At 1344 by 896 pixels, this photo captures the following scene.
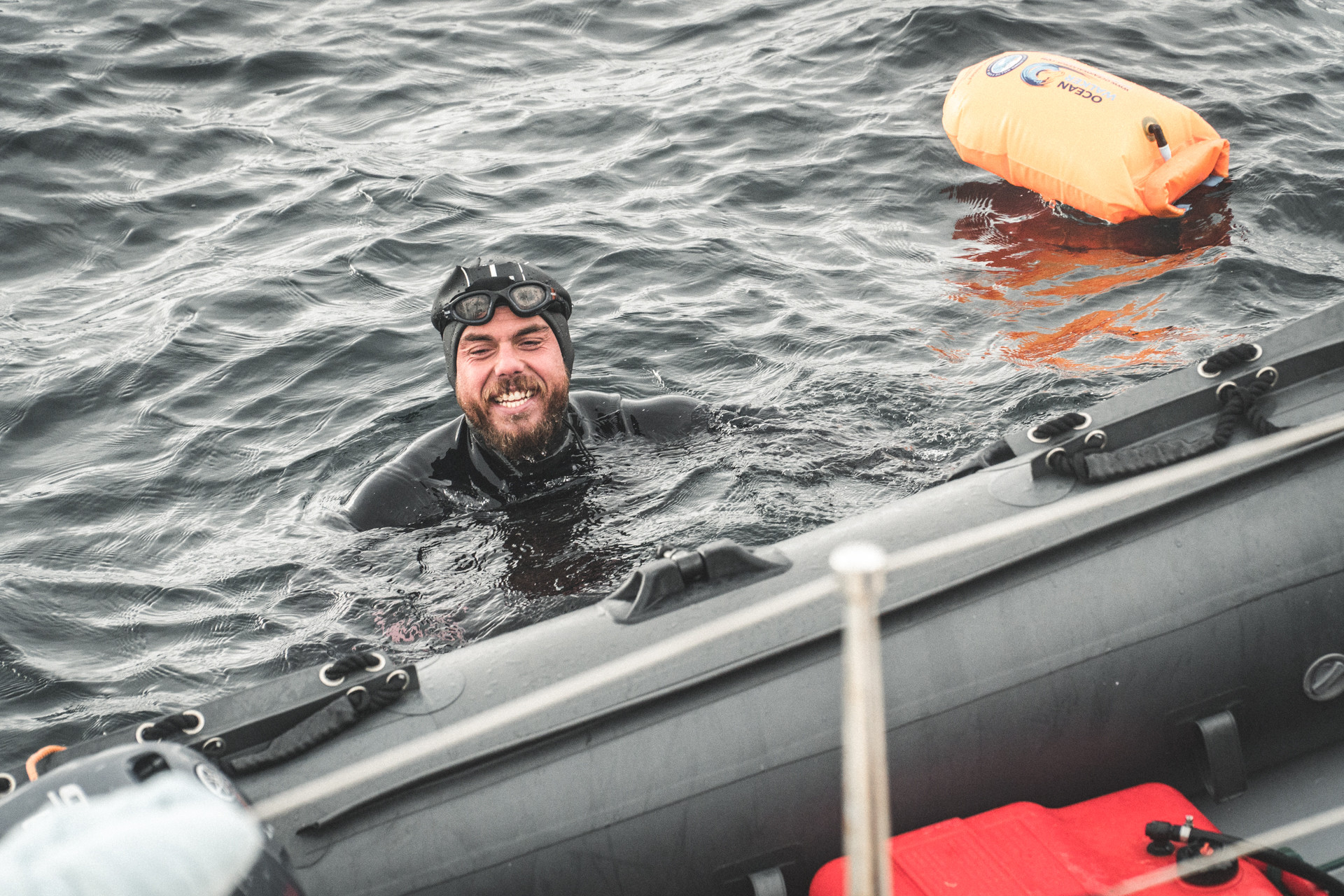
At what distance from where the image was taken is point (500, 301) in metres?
4.06

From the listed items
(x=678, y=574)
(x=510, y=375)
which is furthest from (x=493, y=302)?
(x=678, y=574)

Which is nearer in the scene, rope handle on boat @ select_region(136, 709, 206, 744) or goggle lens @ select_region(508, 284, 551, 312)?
rope handle on boat @ select_region(136, 709, 206, 744)

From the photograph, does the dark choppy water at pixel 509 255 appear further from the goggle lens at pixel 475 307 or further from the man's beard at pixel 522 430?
the goggle lens at pixel 475 307

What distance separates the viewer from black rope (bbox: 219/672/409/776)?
2.24 metres

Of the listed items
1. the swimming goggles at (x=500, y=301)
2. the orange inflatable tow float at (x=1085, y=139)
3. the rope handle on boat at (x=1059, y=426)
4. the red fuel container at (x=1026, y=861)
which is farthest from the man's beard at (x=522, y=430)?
the orange inflatable tow float at (x=1085, y=139)

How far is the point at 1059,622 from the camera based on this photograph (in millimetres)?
2389

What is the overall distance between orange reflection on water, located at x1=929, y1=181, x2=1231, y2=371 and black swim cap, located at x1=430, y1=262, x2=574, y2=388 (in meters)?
1.92

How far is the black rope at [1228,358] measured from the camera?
2.78 metres

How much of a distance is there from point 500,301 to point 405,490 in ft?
2.71

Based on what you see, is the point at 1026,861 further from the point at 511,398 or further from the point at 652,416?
the point at 652,416

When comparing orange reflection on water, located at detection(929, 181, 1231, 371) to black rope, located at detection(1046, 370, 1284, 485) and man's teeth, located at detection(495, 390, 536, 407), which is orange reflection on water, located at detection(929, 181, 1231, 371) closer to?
man's teeth, located at detection(495, 390, 536, 407)

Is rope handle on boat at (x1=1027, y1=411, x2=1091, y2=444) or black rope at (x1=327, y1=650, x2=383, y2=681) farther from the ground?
black rope at (x1=327, y1=650, x2=383, y2=681)

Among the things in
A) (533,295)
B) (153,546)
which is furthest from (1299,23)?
(153,546)

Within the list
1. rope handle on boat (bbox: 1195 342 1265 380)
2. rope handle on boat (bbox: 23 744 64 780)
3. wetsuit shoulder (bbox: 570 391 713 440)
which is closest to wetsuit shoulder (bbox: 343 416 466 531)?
wetsuit shoulder (bbox: 570 391 713 440)
